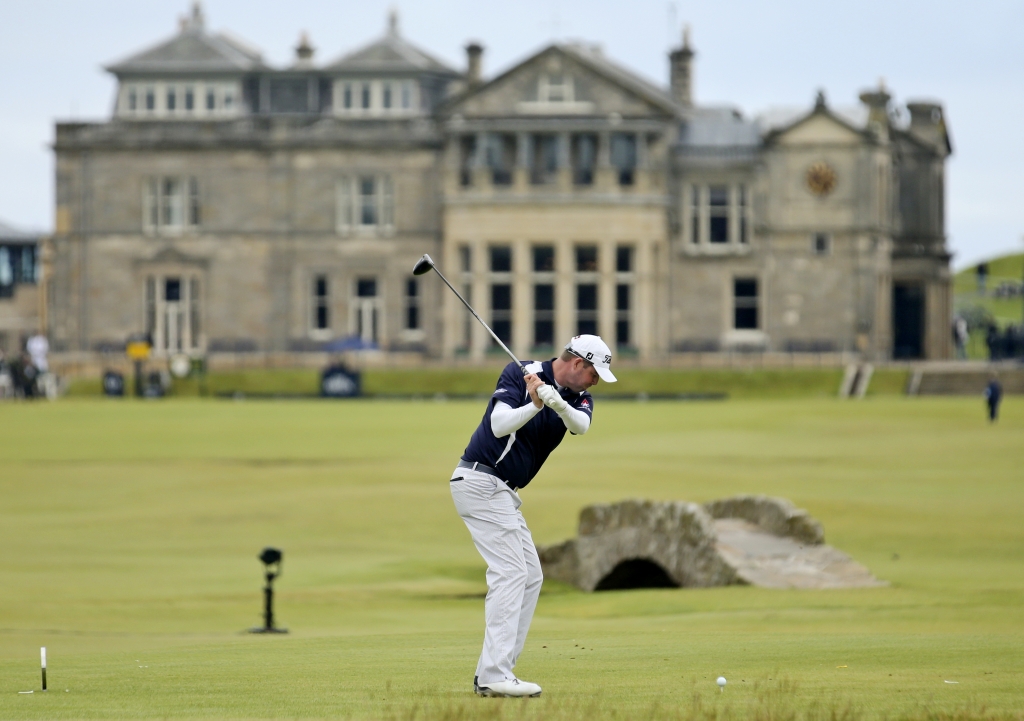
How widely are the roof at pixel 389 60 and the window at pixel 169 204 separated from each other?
27.3 ft

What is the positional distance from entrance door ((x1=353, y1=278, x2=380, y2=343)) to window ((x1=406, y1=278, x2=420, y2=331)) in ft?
4.24

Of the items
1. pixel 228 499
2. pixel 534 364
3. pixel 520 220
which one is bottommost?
pixel 228 499

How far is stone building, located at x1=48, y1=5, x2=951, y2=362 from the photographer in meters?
75.4

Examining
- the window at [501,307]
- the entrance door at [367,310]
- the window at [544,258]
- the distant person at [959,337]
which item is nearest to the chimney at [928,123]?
the distant person at [959,337]

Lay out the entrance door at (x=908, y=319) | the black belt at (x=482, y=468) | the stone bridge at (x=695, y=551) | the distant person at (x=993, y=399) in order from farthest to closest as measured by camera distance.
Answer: the entrance door at (x=908, y=319) → the distant person at (x=993, y=399) → the stone bridge at (x=695, y=551) → the black belt at (x=482, y=468)

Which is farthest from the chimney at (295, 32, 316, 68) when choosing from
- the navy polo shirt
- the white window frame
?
the navy polo shirt

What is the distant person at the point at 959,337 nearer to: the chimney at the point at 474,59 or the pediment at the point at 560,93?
the pediment at the point at 560,93

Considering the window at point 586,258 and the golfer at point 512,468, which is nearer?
the golfer at point 512,468

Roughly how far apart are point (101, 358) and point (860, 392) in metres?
31.5

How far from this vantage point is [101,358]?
75938mm

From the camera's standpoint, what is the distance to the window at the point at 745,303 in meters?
76.8

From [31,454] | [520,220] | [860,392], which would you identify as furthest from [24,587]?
[520,220]

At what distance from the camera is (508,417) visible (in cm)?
1158

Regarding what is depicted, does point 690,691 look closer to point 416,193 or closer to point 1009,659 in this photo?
point 1009,659
